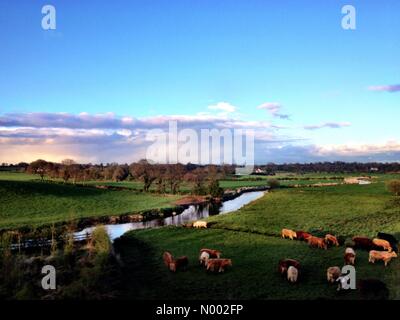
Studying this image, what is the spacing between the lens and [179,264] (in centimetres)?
1939

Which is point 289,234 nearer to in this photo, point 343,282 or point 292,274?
point 292,274

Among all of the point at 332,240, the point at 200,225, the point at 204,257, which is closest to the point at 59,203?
the point at 200,225

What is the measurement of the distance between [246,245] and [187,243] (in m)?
4.19

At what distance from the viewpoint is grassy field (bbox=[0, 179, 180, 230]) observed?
1555 inches

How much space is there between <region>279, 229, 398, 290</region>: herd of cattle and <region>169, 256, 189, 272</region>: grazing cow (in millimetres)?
4702

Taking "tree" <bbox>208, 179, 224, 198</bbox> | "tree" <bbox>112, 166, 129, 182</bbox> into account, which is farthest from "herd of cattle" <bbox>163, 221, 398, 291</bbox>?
"tree" <bbox>112, 166, 129, 182</bbox>

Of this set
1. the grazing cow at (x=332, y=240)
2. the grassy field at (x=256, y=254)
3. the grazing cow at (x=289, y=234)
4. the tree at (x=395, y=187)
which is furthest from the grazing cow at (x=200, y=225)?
the tree at (x=395, y=187)

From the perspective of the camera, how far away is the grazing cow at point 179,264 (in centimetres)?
1902

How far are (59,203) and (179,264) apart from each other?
35.2 m

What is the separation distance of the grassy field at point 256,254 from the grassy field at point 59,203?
1318cm
